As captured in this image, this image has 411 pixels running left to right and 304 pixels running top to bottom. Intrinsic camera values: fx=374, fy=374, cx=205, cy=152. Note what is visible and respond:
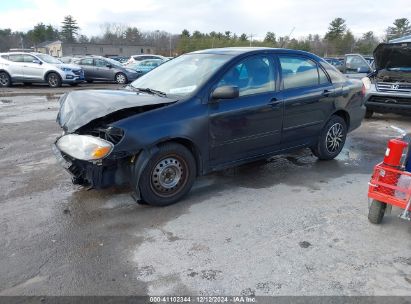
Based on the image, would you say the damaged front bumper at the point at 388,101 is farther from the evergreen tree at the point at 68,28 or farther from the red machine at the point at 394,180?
the evergreen tree at the point at 68,28

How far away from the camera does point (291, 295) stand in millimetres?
2697

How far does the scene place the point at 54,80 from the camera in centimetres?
1764

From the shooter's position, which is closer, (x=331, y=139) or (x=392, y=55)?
(x=331, y=139)

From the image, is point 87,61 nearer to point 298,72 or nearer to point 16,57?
point 16,57

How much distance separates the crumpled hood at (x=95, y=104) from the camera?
383cm

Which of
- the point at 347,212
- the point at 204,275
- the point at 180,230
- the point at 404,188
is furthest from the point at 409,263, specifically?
the point at 180,230

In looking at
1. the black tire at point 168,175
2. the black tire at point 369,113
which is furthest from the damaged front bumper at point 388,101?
the black tire at point 168,175

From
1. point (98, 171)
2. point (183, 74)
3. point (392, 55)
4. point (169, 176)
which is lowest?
point (169, 176)

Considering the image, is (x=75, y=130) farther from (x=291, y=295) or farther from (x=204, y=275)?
(x=291, y=295)

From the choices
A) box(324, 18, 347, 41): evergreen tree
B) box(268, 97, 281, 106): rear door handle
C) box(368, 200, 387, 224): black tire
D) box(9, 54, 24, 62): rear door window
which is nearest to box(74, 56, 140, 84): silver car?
box(9, 54, 24, 62): rear door window

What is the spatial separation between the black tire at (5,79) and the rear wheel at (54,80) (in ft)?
6.13

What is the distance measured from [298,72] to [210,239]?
9.38 ft

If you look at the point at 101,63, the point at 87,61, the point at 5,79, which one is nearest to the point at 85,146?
the point at 5,79

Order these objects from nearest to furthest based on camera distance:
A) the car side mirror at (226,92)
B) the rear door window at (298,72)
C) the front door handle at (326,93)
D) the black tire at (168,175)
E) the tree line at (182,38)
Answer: the black tire at (168,175) < the car side mirror at (226,92) < the rear door window at (298,72) < the front door handle at (326,93) < the tree line at (182,38)
